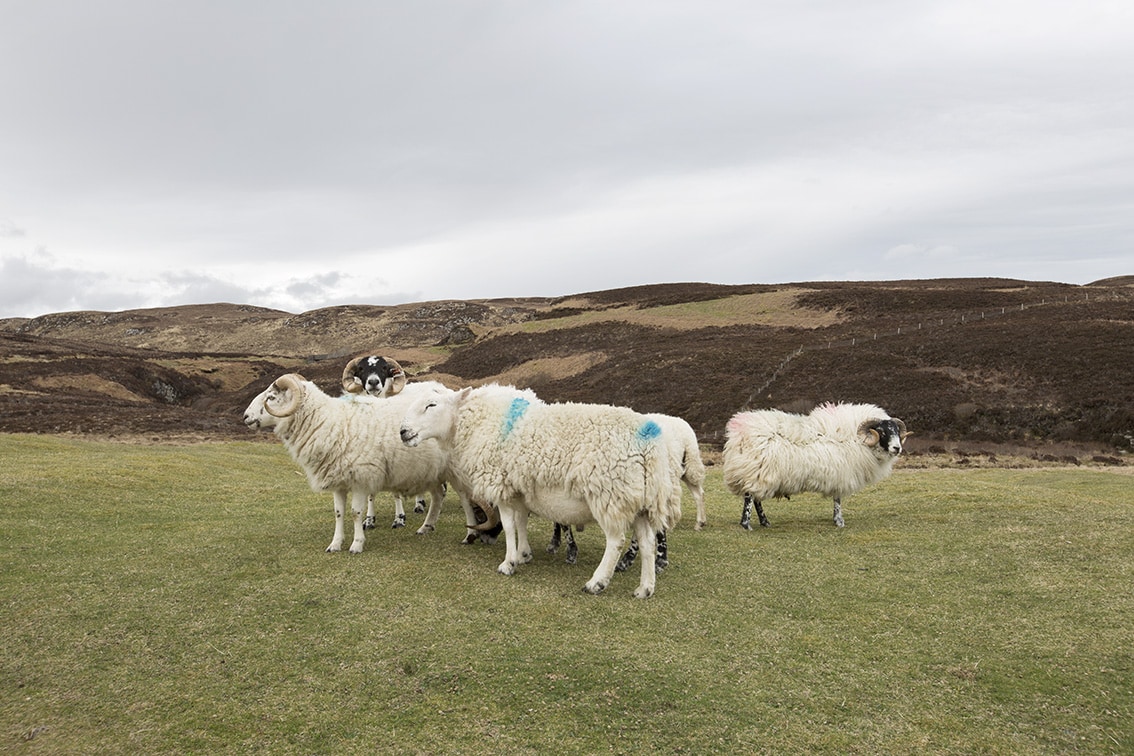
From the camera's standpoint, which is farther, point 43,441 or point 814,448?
point 43,441

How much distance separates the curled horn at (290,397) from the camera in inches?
405

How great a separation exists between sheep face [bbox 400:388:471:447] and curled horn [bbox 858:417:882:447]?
8.23m

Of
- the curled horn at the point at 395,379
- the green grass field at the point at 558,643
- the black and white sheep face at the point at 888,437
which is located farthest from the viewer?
the curled horn at the point at 395,379

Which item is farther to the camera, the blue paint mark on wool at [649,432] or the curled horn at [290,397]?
the curled horn at [290,397]

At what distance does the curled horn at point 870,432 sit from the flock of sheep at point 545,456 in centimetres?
3

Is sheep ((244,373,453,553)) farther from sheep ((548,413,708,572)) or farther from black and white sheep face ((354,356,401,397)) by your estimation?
black and white sheep face ((354,356,401,397))

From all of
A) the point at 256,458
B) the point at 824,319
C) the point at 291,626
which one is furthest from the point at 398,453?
the point at 824,319

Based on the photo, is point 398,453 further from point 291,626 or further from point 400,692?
point 400,692

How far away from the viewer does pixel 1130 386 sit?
3098 cm

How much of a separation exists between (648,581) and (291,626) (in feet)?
13.7

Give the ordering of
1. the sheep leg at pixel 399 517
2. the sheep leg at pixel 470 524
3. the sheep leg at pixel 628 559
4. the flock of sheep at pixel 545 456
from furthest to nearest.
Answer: the sheep leg at pixel 399 517
the sheep leg at pixel 470 524
the sheep leg at pixel 628 559
the flock of sheep at pixel 545 456

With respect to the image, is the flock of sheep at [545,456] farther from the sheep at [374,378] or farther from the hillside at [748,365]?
the hillside at [748,365]

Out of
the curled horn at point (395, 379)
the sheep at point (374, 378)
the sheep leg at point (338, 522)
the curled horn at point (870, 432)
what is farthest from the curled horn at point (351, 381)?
the curled horn at point (870, 432)

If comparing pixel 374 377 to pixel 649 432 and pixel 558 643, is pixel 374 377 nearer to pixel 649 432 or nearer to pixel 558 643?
pixel 649 432
